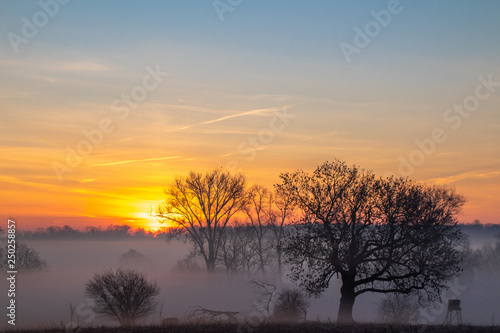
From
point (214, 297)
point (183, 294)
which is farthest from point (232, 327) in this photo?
point (183, 294)

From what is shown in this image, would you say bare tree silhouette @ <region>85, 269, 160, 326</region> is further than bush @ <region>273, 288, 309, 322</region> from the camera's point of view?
No

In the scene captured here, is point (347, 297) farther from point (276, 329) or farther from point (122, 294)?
point (122, 294)

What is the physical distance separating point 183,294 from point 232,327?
6466cm

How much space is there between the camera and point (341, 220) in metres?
33.3

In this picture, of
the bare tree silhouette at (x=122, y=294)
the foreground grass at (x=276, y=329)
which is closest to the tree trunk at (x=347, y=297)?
the foreground grass at (x=276, y=329)

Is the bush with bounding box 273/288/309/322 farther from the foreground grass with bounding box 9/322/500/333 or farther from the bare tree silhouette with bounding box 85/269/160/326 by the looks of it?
the foreground grass with bounding box 9/322/500/333

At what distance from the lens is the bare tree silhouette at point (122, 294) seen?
1355 inches

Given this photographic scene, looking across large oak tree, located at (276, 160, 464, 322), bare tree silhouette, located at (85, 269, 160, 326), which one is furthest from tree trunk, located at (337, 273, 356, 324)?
bare tree silhouette, located at (85, 269, 160, 326)

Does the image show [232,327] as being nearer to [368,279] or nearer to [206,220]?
[368,279]

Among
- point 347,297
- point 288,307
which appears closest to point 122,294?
point 288,307

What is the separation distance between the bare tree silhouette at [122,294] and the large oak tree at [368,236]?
11.3 metres

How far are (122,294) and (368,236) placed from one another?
18.1m

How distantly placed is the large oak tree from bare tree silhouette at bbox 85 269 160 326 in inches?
443

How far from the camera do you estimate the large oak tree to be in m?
31.6
